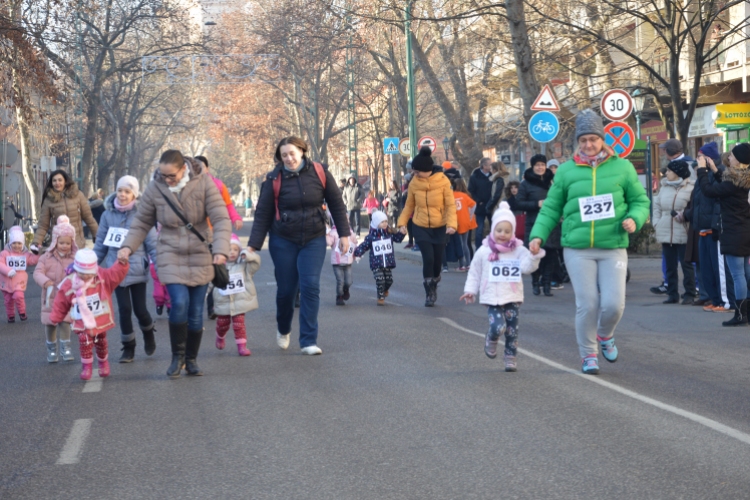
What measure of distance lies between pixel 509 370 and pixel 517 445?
269cm

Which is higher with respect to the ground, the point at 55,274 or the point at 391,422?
the point at 55,274

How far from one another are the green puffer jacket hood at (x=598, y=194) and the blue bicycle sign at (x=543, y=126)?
12245 millimetres

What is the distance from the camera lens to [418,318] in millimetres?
13320

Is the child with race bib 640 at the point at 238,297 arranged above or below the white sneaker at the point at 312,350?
above

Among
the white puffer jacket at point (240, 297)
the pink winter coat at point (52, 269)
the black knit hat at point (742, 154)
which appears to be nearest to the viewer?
the white puffer jacket at point (240, 297)

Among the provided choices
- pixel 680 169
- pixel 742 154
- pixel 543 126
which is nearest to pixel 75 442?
pixel 742 154

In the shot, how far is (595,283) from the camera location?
28.9 feet

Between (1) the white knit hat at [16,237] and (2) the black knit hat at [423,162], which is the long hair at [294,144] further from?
(1) the white knit hat at [16,237]

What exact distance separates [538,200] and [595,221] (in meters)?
7.55

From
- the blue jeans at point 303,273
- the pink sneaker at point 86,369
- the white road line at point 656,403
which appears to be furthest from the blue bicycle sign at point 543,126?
the pink sneaker at point 86,369

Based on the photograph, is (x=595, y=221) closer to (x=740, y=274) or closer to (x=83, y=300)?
(x=83, y=300)

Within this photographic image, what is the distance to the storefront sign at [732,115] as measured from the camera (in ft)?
98.5

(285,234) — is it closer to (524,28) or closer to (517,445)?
(517,445)

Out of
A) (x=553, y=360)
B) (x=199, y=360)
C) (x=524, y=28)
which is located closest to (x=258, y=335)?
(x=199, y=360)
